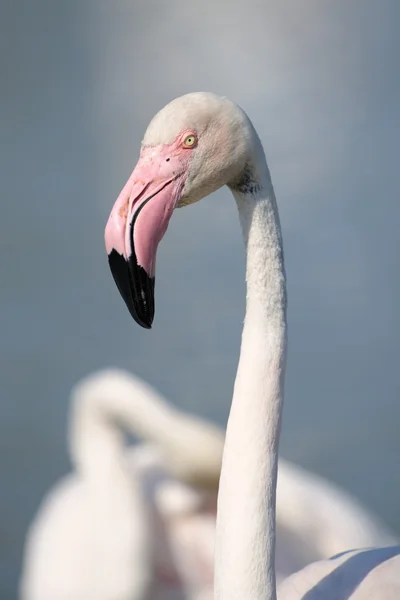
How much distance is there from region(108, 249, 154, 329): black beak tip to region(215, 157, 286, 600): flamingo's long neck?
0.56ft

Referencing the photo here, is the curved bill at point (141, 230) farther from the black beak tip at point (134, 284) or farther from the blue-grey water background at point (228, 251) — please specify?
the blue-grey water background at point (228, 251)

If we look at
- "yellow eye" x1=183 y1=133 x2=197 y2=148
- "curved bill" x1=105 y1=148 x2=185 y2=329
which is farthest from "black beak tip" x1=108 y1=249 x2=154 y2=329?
"yellow eye" x1=183 y1=133 x2=197 y2=148

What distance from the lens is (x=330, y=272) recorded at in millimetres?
5363

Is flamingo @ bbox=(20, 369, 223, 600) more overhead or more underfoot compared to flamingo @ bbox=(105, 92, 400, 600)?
more underfoot

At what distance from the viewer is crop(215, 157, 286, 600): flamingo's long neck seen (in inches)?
44.8

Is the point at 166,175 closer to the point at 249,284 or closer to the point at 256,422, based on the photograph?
the point at 249,284

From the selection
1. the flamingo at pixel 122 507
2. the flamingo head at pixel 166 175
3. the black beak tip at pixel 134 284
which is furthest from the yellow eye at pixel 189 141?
the flamingo at pixel 122 507

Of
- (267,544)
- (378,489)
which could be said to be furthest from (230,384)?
(267,544)

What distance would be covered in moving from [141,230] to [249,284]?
18 cm

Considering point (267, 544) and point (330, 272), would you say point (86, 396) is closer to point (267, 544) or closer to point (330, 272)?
point (267, 544)

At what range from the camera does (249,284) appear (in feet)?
Result: 3.86

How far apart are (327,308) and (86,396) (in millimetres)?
2678

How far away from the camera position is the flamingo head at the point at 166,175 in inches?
41.0

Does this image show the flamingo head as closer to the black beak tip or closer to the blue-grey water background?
the black beak tip
